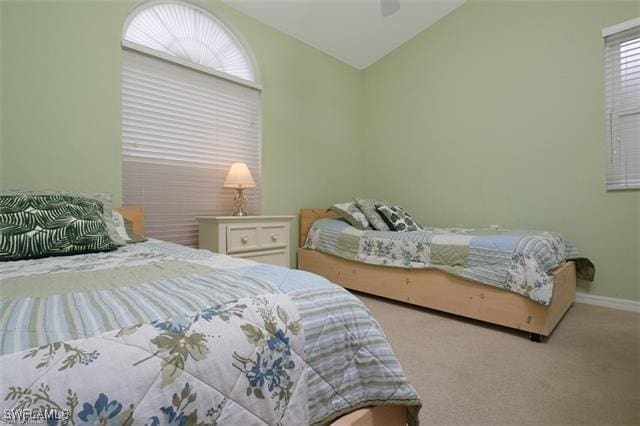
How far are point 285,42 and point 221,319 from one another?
128 inches

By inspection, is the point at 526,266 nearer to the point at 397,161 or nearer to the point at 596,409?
the point at 596,409

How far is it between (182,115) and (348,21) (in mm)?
1988

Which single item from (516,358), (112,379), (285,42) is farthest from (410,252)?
(285,42)

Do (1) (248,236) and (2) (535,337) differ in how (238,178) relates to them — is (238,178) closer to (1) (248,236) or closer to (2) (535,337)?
(1) (248,236)

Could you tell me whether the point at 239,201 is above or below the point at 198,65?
below

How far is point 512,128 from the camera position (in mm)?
2828

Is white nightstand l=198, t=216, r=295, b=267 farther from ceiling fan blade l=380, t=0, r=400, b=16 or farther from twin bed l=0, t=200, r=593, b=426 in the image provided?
ceiling fan blade l=380, t=0, r=400, b=16

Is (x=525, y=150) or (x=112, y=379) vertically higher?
(x=525, y=150)

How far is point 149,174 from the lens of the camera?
229 centimetres

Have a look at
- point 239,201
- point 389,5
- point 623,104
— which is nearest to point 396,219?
point 239,201

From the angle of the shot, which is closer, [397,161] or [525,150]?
[525,150]

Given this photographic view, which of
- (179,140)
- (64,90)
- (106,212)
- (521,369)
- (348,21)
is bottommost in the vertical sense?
(521,369)

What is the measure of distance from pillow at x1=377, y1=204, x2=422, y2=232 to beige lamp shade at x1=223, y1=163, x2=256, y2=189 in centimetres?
124

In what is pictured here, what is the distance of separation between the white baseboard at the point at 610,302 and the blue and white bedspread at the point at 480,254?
0.16 m
